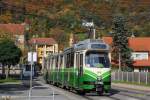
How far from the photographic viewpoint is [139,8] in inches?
2322

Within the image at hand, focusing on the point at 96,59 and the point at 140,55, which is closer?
the point at 96,59

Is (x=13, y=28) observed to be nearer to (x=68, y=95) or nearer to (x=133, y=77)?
(x=133, y=77)

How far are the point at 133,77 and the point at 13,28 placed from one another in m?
66.4

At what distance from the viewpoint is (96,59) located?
3419 centimetres

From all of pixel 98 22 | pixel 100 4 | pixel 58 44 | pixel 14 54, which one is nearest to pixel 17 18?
pixel 14 54

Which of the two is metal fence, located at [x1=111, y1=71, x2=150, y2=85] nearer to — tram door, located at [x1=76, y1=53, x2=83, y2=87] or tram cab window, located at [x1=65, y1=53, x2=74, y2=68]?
tram cab window, located at [x1=65, y1=53, x2=74, y2=68]

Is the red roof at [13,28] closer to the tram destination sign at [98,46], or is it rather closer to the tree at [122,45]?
the tree at [122,45]

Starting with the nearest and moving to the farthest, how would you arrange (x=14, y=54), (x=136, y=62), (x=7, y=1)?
(x=7, y=1) < (x=14, y=54) < (x=136, y=62)

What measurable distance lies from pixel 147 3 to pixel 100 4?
20.2ft

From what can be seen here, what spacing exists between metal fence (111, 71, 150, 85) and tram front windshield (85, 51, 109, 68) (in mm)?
24561

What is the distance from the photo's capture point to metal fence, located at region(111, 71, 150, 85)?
193ft

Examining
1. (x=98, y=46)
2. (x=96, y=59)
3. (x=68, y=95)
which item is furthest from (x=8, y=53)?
(x=96, y=59)

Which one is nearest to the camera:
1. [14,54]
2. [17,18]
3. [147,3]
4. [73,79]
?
[73,79]

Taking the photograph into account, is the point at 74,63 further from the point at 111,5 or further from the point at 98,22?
the point at 98,22
